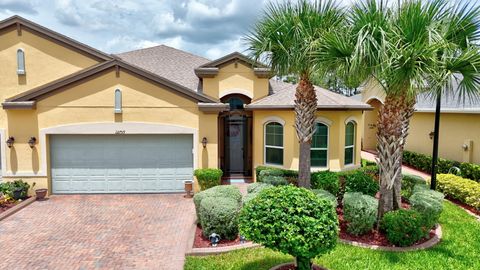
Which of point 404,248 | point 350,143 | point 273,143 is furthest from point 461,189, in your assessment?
point 273,143

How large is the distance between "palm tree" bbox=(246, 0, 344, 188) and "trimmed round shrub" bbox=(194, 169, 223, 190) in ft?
13.7

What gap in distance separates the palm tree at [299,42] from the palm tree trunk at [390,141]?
2382mm

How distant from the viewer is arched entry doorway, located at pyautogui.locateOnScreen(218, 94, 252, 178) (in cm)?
1631

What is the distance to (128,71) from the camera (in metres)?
13.0

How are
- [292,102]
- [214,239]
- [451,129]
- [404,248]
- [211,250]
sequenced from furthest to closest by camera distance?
[451,129] → [292,102] → [214,239] → [404,248] → [211,250]

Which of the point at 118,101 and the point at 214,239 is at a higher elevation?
the point at 118,101

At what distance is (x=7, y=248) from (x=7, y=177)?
6.09m

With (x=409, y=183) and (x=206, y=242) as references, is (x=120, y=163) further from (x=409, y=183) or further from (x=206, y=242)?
(x=409, y=183)

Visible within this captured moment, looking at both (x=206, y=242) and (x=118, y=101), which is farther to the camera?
(x=118, y=101)

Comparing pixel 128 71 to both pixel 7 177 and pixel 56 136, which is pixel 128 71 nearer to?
pixel 56 136

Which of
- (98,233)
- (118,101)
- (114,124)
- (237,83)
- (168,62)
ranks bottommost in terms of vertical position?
A: (98,233)

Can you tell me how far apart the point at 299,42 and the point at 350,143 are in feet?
25.7

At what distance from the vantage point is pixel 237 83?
1603 centimetres

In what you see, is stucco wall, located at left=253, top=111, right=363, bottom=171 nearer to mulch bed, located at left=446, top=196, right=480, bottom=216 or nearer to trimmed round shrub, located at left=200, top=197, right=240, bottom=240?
mulch bed, located at left=446, top=196, right=480, bottom=216
